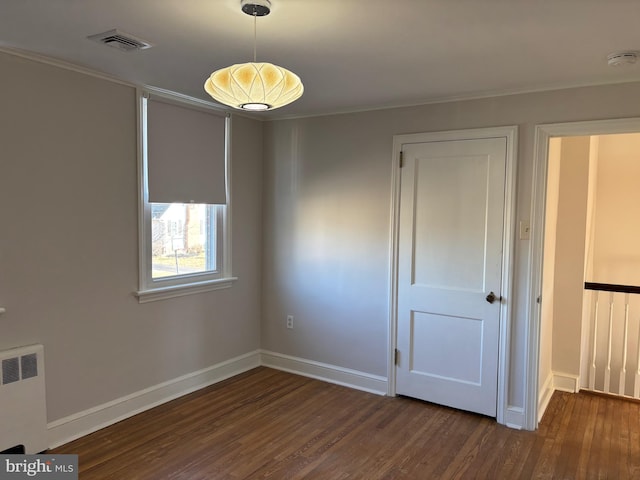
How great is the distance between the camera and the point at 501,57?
2617 mm

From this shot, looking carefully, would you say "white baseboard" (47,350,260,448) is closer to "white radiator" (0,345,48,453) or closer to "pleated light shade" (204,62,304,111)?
"white radiator" (0,345,48,453)

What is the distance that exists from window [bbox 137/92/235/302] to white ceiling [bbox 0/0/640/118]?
0.38 metres

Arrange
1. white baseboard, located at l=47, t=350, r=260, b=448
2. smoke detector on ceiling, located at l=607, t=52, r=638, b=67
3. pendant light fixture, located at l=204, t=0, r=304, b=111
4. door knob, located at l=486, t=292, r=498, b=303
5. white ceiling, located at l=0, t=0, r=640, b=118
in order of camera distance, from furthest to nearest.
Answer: door knob, located at l=486, t=292, r=498, b=303, white baseboard, located at l=47, t=350, r=260, b=448, smoke detector on ceiling, located at l=607, t=52, r=638, b=67, white ceiling, located at l=0, t=0, r=640, b=118, pendant light fixture, located at l=204, t=0, r=304, b=111

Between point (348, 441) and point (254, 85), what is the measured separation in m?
2.38

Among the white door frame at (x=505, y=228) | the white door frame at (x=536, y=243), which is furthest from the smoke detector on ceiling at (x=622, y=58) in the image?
the white door frame at (x=505, y=228)

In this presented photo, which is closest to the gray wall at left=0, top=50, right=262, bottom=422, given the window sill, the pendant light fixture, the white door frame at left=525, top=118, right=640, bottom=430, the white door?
the window sill

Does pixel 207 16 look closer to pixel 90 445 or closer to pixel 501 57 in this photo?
pixel 501 57

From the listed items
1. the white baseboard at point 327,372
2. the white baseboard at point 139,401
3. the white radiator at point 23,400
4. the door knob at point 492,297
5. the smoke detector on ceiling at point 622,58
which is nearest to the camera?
the smoke detector on ceiling at point 622,58

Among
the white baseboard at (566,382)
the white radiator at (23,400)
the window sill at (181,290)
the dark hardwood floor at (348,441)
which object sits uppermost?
the window sill at (181,290)

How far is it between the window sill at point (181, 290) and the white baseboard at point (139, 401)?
680mm

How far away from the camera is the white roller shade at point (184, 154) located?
3451mm

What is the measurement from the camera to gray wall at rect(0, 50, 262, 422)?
8.88ft

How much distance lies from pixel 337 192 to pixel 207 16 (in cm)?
215

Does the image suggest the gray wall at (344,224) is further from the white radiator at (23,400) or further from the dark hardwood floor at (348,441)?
the white radiator at (23,400)
